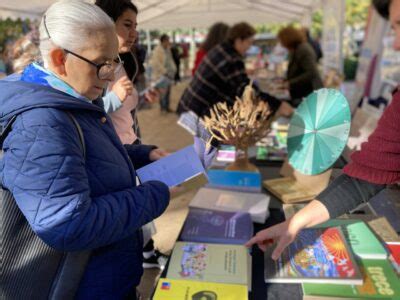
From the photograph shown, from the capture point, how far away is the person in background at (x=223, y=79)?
2432mm

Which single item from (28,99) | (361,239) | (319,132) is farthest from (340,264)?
(28,99)

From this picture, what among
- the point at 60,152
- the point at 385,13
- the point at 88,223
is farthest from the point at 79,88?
the point at 385,13

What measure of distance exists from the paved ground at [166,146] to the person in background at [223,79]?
85 centimetres

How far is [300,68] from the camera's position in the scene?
13.2 feet

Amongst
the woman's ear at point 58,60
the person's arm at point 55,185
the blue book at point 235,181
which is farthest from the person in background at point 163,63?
the person's arm at point 55,185

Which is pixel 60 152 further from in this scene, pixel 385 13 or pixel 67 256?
pixel 385 13

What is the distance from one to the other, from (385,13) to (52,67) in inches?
34.9

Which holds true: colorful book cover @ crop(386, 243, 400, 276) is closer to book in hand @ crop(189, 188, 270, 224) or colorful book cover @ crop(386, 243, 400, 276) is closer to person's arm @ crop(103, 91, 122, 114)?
book in hand @ crop(189, 188, 270, 224)

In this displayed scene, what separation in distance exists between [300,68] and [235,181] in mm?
2882

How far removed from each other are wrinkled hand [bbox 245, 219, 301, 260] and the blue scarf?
62cm

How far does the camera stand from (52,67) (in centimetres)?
79

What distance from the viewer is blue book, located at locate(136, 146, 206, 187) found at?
0.97 meters

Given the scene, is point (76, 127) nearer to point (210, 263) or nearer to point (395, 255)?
point (210, 263)

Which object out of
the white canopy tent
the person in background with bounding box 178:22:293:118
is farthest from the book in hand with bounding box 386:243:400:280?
the white canopy tent
